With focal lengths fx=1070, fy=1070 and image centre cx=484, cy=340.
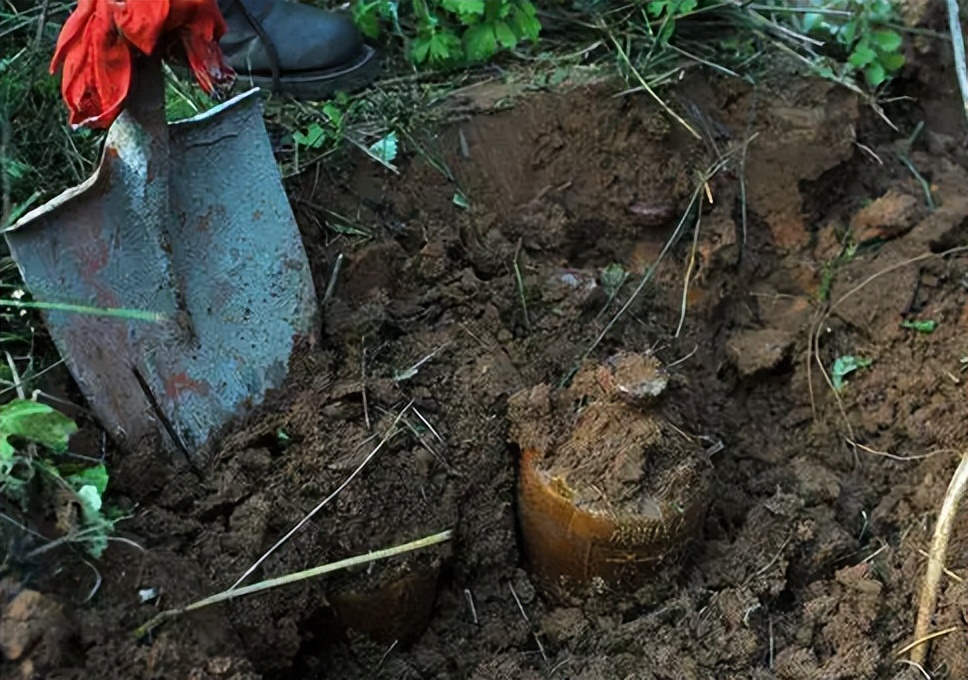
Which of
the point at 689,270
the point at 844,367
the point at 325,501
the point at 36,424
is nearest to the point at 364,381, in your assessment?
the point at 325,501

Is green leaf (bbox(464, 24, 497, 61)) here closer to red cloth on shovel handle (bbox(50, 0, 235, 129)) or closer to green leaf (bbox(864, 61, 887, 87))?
red cloth on shovel handle (bbox(50, 0, 235, 129))

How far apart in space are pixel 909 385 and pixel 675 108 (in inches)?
33.3

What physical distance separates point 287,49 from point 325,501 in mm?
1128

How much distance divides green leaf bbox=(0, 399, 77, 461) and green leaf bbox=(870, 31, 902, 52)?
2191 millimetres

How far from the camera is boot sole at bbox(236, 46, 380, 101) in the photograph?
2.49m

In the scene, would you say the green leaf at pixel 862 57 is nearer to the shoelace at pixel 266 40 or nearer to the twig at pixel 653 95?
the twig at pixel 653 95

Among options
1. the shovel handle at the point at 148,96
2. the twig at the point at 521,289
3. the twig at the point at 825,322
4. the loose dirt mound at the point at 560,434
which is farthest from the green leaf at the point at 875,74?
the shovel handle at the point at 148,96

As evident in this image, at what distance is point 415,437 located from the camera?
80.7 inches

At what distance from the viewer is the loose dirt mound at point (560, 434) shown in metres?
1.88

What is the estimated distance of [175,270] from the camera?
197 centimetres

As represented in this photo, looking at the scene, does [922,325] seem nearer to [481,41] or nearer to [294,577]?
[481,41]

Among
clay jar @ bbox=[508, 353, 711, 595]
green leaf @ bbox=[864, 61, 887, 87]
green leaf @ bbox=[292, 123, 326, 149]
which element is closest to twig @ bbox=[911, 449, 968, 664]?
clay jar @ bbox=[508, 353, 711, 595]

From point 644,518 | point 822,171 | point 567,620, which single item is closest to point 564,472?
point 644,518

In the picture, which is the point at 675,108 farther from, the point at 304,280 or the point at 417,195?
the point at 304,280
